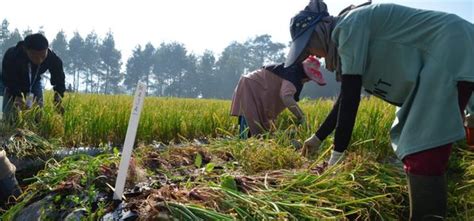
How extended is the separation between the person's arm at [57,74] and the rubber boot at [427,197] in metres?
3.71

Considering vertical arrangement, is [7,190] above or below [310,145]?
below

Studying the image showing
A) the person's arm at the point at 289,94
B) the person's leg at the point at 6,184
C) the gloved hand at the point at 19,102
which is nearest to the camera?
the person's leg at the point at 6,184

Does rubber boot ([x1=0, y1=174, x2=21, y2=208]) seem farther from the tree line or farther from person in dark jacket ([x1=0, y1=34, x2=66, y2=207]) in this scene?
the tree line

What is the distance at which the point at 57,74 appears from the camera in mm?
4309

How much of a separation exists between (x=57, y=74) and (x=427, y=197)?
3.81 metres

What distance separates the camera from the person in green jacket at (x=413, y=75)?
1621 millimetres

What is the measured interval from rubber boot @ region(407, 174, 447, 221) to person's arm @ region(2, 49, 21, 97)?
364 centimetres

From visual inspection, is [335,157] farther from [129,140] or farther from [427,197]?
[129,140]

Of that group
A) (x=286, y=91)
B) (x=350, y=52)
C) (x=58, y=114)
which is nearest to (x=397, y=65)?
(x=350, y=52)

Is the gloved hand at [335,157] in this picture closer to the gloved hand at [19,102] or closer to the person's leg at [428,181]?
the person's leg at [428,181]

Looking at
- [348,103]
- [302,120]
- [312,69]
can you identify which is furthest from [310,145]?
[312,69]

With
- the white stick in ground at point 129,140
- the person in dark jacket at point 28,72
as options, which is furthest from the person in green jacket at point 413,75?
the person in dark jacket at point 28,72

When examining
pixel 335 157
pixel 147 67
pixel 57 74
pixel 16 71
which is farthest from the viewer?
pixel 147 67

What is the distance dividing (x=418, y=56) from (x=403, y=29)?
5.4 inches
